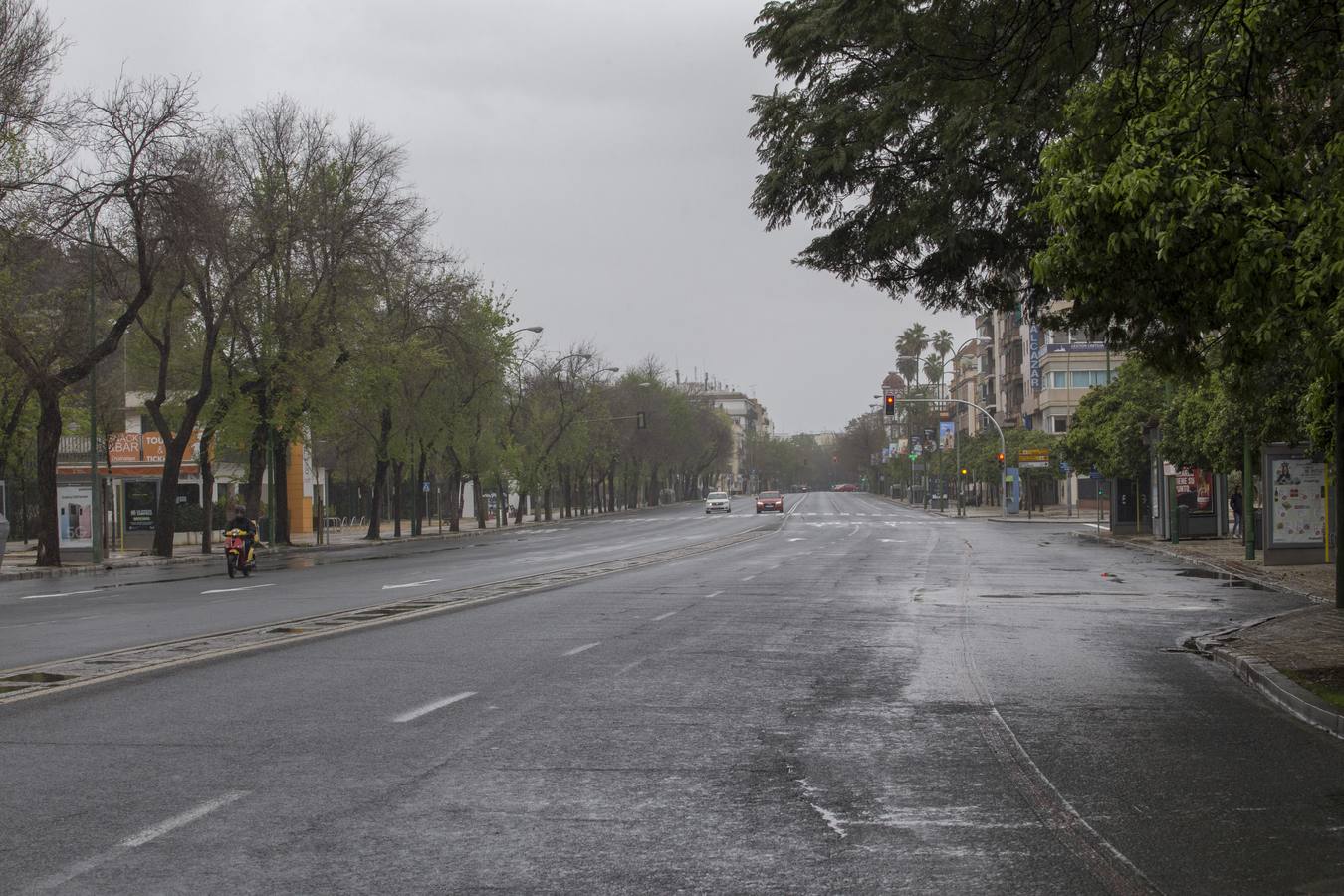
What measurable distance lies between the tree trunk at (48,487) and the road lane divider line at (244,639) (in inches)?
666

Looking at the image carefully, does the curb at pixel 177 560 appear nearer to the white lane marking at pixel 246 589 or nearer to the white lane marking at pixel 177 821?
the white lane marking at pixel 246 589

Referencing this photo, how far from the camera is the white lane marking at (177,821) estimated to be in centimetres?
639

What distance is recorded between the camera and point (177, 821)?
6770mm

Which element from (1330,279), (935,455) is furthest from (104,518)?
(935,455)

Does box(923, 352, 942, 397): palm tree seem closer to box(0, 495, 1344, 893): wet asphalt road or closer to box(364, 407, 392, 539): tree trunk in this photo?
box(364, 407, 392, 539): tree trunk

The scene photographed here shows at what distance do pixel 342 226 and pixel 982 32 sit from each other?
3698 centimetres

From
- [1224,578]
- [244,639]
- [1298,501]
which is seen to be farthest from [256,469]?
[244,639]

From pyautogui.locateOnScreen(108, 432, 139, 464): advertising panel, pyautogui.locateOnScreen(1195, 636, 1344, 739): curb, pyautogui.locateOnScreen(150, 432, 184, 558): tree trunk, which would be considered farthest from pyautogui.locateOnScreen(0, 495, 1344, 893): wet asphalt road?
pyautogui.locateOnScreen(108, 432, 139, 464): advertising panel

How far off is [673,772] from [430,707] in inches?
115

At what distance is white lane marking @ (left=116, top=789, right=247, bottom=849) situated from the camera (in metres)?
6.39

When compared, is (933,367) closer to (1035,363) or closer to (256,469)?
(1035,363)

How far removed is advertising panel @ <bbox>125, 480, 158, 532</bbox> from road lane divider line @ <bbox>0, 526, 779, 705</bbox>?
1034 inches

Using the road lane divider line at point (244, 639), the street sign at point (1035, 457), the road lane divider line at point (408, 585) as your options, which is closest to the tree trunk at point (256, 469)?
the road lane divider line at point (408, 585)

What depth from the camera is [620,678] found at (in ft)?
40.4
